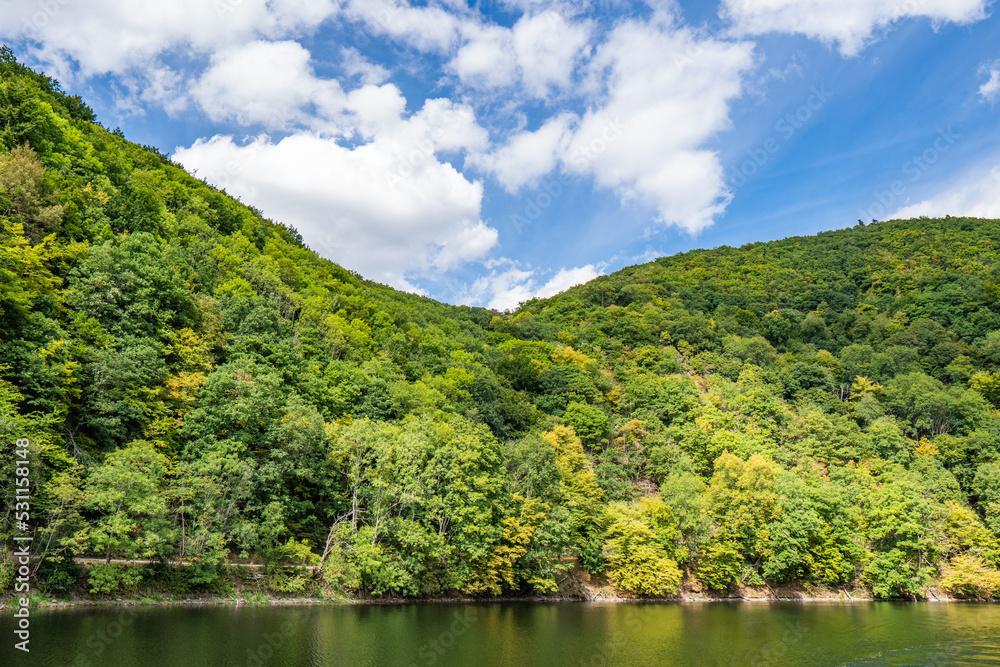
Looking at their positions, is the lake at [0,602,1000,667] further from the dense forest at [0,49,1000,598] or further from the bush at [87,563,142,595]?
the dense forest at [0,49,1000,598]

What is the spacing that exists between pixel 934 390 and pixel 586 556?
71.4 meters

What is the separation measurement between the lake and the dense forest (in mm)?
4976

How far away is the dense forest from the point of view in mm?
33156

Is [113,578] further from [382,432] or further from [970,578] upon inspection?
[970,578]

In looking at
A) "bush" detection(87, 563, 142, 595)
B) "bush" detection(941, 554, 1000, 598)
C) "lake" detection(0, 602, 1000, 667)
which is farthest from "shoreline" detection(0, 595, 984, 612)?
"lake" detection(0, 602, 1000, 667)

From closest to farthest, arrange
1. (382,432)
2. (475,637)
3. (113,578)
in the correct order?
(475,637) → (113,578) → (382,432)

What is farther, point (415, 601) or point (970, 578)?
point (970, 578)

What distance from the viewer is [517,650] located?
81.8 feet

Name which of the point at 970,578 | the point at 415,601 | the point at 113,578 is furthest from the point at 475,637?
the point at 970,578

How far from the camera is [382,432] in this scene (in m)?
44.2

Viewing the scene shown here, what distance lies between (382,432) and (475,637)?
65.2 feet

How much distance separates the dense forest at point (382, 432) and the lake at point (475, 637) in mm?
4976

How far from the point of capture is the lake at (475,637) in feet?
68.4

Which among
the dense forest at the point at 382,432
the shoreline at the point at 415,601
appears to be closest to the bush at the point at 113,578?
the dense forest at the point at 382,432
